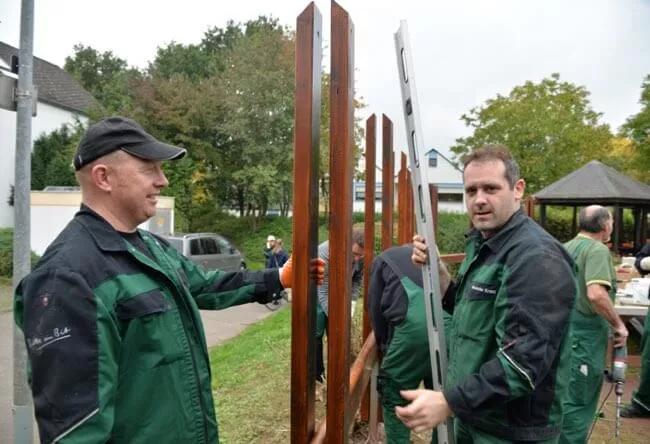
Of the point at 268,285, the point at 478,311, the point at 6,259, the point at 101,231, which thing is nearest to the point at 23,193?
the point at 268,285

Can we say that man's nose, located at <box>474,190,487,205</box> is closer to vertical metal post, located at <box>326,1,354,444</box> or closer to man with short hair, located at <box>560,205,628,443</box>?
vertical metal post, located at <box>326,1,354,444</box>

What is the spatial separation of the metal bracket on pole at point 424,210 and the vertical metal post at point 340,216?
228mm

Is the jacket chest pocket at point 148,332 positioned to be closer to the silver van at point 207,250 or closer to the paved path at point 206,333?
the paved path at point 206,333

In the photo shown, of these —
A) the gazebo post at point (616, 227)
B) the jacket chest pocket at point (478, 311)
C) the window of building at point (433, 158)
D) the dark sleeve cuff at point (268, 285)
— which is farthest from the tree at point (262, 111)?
the jacket chest pocket at point (478, 311)

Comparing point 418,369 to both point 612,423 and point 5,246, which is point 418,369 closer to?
point 612,423

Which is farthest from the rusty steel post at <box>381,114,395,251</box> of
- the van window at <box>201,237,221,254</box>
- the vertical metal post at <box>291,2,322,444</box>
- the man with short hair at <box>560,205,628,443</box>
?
the van window at <box>201,237,221,254</box>

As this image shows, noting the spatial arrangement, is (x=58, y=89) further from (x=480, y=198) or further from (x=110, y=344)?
(x=110, y=344)

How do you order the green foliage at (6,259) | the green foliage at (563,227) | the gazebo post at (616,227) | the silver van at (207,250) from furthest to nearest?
1. the green foliage at (563,227)
2. the gazebo post at (616,227)
3. the silver van at (207,250)
4. the green foliage at (6,259)

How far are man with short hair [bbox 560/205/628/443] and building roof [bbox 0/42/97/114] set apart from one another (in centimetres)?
2976

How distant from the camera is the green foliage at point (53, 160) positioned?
26188 mm

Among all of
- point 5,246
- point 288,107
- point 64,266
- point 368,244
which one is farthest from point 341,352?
point 288,107

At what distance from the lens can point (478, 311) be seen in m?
2.03

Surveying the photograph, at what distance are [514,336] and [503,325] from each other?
0.26ft

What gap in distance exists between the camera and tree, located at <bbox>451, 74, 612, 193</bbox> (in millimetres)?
24812
